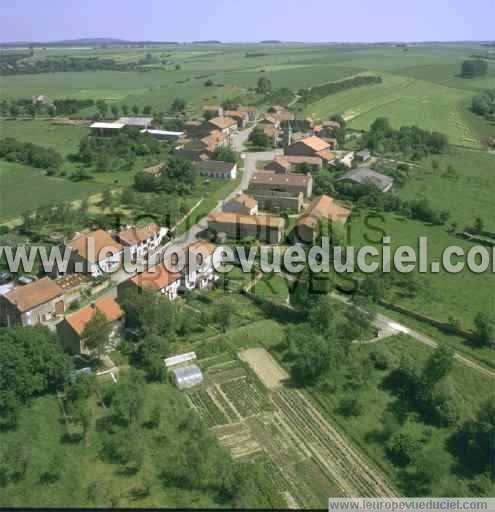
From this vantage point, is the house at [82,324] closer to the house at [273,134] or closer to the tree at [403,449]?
the tree at [403,449]

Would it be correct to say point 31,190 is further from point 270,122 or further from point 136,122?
point 270,122

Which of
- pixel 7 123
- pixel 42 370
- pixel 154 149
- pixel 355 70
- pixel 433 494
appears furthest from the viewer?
pixel 355 70

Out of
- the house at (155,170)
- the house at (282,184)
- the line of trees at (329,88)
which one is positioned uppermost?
the line of trees at (329,88)

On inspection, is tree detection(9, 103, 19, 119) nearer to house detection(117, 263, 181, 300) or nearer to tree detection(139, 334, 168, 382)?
house detection(117, 263, 181, 300)

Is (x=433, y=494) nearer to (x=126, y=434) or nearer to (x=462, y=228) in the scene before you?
(x=126, y=434)

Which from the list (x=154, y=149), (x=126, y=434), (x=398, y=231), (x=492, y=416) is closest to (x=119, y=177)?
(x=154, y=149)

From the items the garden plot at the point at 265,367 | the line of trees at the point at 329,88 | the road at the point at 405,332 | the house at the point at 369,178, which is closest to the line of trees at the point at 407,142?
A: the house at the point at 369,178
